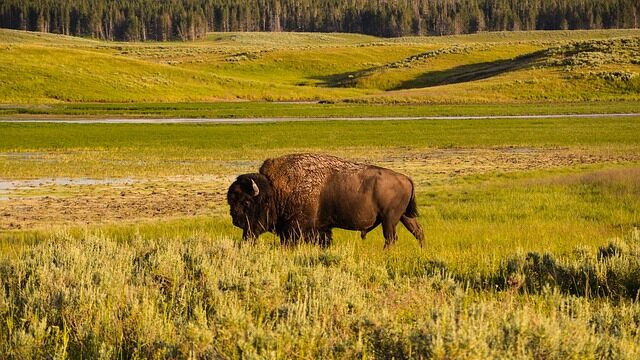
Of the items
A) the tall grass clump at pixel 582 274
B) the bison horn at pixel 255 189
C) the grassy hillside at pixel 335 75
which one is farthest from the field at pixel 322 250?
the grassy hillside at pixel 335 75

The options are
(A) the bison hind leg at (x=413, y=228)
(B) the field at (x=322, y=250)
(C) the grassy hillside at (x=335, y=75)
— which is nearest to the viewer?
(B) the field at (x=322, y=250)

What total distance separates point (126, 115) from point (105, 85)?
2137 centimetres

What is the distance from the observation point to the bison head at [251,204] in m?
11.0

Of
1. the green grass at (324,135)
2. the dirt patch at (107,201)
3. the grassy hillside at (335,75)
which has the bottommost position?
the dirt patch at (107,201)

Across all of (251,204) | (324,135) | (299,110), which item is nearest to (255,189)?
(251,204)

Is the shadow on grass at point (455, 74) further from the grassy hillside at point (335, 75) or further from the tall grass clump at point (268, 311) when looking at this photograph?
the tall grass clump at point (268, 311)

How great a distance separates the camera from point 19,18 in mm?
198750

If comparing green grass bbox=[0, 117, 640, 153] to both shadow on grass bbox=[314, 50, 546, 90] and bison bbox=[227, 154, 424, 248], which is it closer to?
bison bbox=[227, 154, 424, 248]

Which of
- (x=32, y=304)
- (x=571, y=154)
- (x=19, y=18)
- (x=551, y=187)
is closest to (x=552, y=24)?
(x=19, y=18)

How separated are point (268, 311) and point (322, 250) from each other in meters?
3.61

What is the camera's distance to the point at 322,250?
33.7ft

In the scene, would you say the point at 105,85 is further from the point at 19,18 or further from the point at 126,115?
the point at 19,18

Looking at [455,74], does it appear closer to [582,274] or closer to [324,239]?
[324,239]

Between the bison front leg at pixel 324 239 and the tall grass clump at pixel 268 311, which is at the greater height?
the tall grass clump at pixel 268 311
